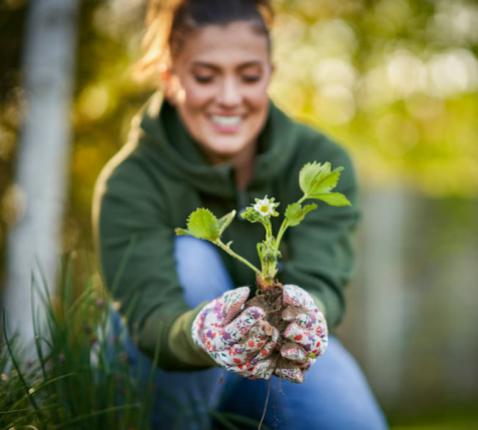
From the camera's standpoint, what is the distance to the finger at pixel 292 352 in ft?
3.81

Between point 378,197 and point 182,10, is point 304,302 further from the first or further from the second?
point 378,197

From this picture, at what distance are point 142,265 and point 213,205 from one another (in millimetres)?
316

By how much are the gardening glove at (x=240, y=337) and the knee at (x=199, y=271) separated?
19.9 inches

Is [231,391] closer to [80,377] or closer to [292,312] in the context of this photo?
[80,377]

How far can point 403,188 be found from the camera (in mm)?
5270

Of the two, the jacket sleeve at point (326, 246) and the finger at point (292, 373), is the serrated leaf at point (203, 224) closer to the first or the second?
the finger at point (292, 373)

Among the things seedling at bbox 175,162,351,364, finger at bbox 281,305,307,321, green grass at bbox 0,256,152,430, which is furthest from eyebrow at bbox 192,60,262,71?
finger at bbox 281,305,307,321

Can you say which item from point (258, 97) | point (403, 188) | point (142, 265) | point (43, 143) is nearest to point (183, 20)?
point (258, 97)

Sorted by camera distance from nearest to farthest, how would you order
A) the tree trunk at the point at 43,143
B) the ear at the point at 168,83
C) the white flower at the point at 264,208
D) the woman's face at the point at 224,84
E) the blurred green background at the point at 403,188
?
the white flower at the point at 264,208, the woman's face at the point at 224,84, the ear at the point at 168,83, the tree trunk at the point at 43,143, the blurred green background at the point at 403,188

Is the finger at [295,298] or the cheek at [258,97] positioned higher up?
the cheek at [258,97]

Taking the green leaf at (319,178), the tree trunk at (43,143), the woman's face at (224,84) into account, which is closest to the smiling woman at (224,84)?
the woman's face at (224,84)

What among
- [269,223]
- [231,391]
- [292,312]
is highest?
[269,223]

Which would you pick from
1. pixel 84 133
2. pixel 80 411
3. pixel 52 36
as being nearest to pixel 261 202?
pixel 80 411

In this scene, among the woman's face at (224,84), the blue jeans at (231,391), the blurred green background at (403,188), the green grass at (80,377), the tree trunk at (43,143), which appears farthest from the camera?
the blurred green background at (403,188)
